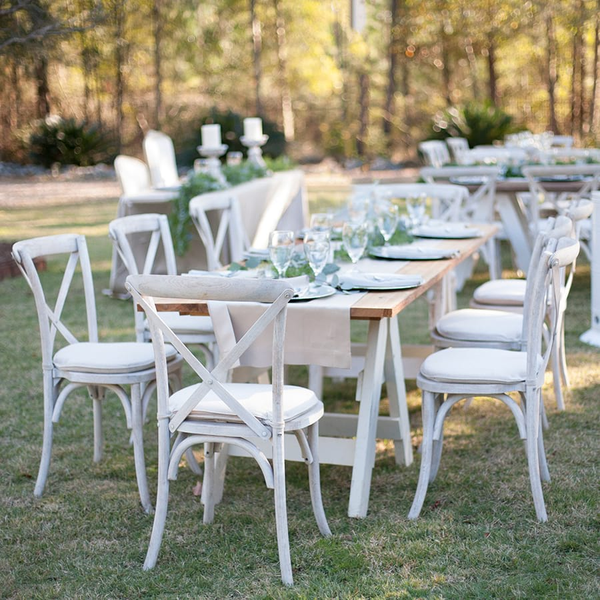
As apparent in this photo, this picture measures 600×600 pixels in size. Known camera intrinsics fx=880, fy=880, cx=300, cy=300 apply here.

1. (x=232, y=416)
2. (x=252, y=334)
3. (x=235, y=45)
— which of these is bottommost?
(x=232, y=416)

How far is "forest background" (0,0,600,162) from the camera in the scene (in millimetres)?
16672

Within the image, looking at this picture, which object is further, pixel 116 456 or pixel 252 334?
pixel 116 456

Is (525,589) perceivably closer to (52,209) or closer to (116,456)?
(116,456)

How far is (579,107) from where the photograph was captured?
16031mm

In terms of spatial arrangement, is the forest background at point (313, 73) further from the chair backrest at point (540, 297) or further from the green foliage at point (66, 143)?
the chair backrest at point (540, 297)

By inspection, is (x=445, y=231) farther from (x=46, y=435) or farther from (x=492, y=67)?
(x=492, y=67)

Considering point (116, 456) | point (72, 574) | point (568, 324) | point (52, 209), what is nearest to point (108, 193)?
point (52, 209)

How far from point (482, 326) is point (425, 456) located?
0.76m

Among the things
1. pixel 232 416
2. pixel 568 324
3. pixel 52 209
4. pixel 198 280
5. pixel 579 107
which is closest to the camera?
pixel 198 280

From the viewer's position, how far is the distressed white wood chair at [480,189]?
234 inches

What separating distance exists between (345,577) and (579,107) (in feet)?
49.5

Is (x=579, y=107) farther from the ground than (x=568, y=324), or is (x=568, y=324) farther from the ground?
(x=579, y=107)

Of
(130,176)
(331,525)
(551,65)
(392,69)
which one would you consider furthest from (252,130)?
(392,69)

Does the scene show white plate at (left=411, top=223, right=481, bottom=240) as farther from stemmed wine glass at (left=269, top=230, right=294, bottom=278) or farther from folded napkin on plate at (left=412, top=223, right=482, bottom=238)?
stemmed wine glass at (left=269, top=230, right=294, bottom=278)
